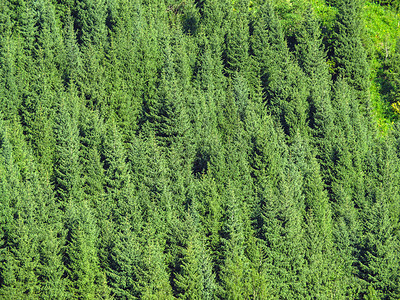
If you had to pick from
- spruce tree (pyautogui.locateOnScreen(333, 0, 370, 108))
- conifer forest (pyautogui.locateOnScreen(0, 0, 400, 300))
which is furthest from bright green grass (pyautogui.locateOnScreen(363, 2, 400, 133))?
spruce tree (pyautogui.locateOnScreen(333, 0, 370, 108))

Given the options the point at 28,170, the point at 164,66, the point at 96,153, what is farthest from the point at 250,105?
the point at 28,170

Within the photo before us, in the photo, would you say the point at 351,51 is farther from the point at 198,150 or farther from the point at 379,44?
the point at 198,150

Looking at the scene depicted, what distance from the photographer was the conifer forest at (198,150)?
64750mm

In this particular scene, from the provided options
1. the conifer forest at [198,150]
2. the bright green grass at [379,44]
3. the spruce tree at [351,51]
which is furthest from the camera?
the bright green grass at [379,44]

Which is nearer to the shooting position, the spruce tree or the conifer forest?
the conifer forest

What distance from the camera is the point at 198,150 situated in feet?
267

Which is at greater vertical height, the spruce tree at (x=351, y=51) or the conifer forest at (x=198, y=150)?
the spruce tree at (x=351, y=51)

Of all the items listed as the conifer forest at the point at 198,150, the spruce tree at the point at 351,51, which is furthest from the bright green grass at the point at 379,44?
the spruce tree at the point at 351,51

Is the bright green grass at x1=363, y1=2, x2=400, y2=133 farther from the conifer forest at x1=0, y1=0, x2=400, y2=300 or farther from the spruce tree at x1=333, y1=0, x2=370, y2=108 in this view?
the spruce tree at x1=333, y1=0, x2=370, y2=108

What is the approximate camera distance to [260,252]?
67500 millimetres

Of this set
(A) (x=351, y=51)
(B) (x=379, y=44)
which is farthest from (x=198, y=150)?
(B) (x=379, y=44)

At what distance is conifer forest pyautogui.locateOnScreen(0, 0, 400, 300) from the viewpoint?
212 feet

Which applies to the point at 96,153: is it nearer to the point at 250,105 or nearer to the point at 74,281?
the point at 74,281

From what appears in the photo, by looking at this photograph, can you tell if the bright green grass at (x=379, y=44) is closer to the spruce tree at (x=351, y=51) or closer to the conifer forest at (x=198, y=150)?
the conifer forest at (x=198, y=150)
